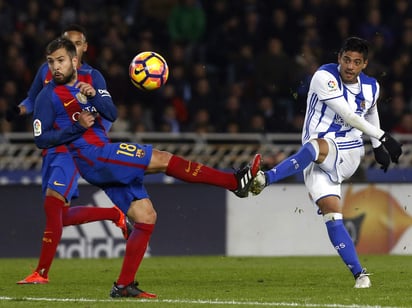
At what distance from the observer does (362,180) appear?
15.2 metres

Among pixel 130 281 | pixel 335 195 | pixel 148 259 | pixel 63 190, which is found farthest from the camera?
pixel 148 259

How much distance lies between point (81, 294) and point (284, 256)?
17.4 ft

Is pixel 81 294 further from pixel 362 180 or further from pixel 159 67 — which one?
pixel 362 180

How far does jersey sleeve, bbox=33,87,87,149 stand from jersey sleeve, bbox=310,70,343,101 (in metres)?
2.02

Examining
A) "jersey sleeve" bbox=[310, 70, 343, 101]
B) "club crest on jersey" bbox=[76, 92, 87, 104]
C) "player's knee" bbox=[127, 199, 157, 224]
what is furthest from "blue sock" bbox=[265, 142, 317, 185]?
"club crest on jersey" bbox=[76, 92, 87, 104]

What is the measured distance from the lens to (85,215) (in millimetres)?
11414

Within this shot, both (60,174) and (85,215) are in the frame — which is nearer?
(60,174)

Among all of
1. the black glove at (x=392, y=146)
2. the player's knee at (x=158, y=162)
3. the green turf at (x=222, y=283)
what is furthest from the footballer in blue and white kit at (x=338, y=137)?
the player's knee at (x=158, y=162)

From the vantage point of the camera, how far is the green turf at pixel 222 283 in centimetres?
893

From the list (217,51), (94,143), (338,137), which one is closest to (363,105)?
(338,137)

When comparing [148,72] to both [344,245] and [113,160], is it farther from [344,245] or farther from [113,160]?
[344,245]

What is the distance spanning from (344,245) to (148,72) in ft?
7.23

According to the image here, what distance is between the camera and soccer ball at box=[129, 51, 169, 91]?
34.1 ft

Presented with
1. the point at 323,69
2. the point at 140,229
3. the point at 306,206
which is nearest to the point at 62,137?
the point at 140,229
